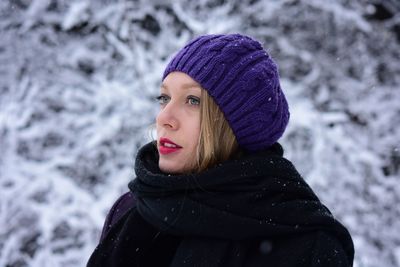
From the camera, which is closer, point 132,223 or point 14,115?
point 132,223

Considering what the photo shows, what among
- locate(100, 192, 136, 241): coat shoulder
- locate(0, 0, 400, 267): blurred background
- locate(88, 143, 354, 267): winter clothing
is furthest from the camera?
locate(0, 0, 400, 267): blurred background

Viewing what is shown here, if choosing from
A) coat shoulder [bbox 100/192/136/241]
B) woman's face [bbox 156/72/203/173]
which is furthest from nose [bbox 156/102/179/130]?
coat shoulder [bbox 100/192/136/241]

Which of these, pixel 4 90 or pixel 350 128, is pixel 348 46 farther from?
pixel 4 90

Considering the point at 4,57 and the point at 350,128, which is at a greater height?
the point at 4,57

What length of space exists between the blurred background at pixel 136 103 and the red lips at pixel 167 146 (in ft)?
6.89

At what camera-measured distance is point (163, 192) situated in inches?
45.2

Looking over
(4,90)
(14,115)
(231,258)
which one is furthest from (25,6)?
(231,258)

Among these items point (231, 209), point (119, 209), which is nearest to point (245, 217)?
point (231, 209)

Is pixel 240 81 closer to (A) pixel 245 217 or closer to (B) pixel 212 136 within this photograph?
(B) pixel 212 136

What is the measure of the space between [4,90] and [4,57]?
31 cm

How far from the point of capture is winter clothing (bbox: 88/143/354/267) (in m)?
1.09

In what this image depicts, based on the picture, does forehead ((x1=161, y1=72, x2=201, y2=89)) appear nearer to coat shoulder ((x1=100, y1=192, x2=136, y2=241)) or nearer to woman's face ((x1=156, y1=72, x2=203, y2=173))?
woman's face ((x1=156, y1=72, x2=203, y2=173))

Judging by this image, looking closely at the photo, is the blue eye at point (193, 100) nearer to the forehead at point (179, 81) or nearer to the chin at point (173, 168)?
the forehead at point (179, 81)

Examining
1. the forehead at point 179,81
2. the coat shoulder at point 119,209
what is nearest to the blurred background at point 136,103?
the coat shoulder at point 119,209
